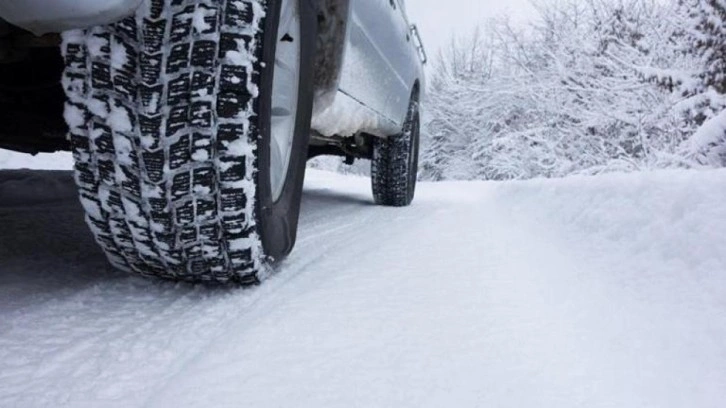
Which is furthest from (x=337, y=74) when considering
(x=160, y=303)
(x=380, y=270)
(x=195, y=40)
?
(x=160, y=303)

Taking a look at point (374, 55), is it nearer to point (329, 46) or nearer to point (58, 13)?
point (329, 46)

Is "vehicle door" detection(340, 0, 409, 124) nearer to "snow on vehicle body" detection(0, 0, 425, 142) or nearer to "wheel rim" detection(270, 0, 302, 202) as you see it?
"snow on vehicle body" detection(0, 0, 425, 142)

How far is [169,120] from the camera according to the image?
917 millimetres

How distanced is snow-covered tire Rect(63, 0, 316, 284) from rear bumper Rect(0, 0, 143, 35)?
0.21 feet

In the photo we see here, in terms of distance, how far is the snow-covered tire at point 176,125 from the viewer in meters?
0.90

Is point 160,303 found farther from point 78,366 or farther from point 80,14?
point 80,14

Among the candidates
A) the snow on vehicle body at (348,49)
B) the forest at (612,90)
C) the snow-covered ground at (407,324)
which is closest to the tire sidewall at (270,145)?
the snow-covered ground at (407,324)

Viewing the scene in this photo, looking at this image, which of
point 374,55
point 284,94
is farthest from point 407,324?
point 374,55

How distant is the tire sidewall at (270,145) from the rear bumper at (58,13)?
0.27 m

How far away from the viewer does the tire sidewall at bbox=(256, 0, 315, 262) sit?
1.00 m

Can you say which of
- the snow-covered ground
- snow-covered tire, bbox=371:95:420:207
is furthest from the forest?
the snow-covered ground

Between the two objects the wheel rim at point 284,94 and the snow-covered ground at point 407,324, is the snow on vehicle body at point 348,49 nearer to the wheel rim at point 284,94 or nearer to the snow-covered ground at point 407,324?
the wheel rim at point 284,94

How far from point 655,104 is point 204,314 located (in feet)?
26.1

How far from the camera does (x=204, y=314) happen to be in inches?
40.0
